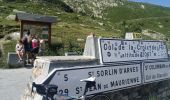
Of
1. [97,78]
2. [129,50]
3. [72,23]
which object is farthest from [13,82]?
[72,23]

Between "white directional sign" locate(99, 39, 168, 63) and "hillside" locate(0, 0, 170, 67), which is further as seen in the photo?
"hillside" locate(0, 0, 170, 67)

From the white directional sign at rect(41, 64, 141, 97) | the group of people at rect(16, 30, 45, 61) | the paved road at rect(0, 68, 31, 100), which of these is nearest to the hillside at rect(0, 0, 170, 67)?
the group of people at rect(16, 30, 45, 61)

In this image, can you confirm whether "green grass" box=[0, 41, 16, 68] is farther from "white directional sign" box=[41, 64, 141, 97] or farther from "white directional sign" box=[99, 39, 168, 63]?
"white directional sign" box=[41, 64, 141, 97]

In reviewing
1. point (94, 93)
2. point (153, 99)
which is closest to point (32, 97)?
point (94, 93)

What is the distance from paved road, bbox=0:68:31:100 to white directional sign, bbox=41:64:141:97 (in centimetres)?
386

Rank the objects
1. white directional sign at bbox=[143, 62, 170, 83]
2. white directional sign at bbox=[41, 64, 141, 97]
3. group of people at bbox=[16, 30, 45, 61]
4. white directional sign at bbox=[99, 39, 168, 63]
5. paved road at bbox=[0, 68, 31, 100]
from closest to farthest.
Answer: white directional sign at bbox=[41, 64, 141, 97], white directional sign at bbox=[99, 39, 168, 63], white directional sign at bbox=[143, 62, 170, 83], paved road at bbox=[0, 68, 31, 100], group of people at bbox=[16, 30, 45, 61]

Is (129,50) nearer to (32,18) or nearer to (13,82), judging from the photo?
(13,82)

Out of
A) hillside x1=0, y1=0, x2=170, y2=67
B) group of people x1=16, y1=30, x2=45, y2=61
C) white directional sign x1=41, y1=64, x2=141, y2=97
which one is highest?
white directional sign x1=41, y1=64, x2=141, y2=97

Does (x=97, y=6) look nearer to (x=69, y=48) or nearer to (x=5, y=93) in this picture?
(x=69, y=48)

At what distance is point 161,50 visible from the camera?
468 inches

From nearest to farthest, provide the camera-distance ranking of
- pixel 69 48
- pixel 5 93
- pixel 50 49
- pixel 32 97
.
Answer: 1. pixel 32 97
2. pixel 5 93
3. pixel 50 49
4. pixel 69 48

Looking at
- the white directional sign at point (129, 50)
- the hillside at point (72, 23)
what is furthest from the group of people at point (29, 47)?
the white directional sign at point (129, 50)

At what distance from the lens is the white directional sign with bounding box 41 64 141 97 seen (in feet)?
27.0

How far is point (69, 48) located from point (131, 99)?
60.0 ft
